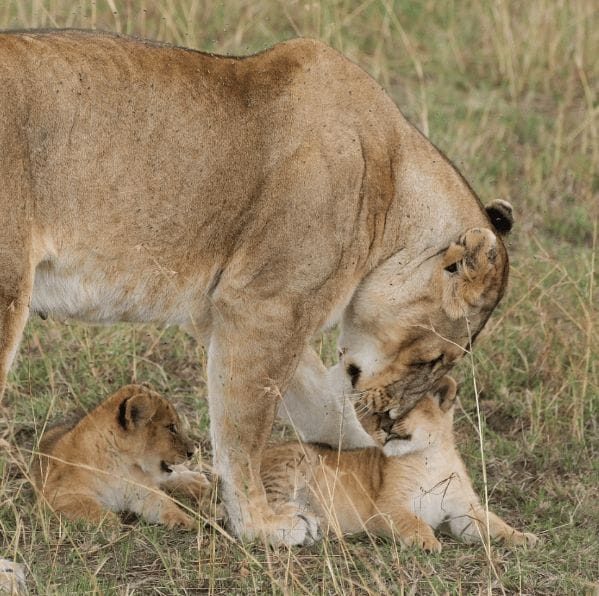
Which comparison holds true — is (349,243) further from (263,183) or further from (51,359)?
(51,359)

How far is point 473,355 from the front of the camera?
750 centimetres

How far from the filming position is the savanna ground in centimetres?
545

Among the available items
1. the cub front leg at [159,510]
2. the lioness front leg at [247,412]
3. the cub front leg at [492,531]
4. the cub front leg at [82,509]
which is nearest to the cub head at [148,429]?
the cub front leg at [159,510]

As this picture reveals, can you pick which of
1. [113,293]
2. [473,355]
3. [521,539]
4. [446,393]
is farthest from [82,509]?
[473,355]

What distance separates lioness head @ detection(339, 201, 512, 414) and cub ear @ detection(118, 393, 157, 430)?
0.88m

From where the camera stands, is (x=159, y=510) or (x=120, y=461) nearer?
(x=159, y=510)

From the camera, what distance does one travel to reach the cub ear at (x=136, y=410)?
6090 mm

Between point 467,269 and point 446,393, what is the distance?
0.74 metres

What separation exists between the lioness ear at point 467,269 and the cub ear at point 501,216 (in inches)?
15.9

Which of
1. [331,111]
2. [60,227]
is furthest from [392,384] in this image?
[60,227]

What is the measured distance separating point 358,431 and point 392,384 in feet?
1.28

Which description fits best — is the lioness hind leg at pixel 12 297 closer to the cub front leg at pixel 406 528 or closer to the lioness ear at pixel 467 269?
the cub front leg at pixel 406 528

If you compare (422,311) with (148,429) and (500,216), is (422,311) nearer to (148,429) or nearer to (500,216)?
(500,216)

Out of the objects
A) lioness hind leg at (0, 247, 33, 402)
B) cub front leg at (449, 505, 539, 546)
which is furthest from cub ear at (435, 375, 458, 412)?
lioness hind leg at (0, 247, 33, 402)
